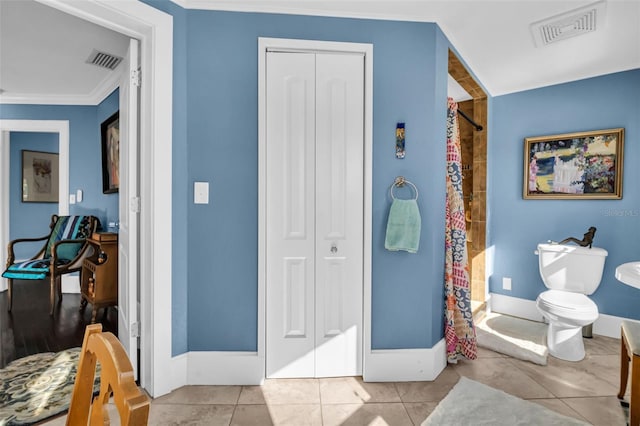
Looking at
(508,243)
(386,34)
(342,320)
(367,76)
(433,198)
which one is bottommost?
(342,320)

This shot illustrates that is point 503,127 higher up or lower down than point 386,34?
lower down

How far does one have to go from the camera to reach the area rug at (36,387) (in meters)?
1.72

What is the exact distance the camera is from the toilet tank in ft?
8.43

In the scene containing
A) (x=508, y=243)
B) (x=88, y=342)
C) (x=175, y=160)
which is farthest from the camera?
(x=508, y=243)

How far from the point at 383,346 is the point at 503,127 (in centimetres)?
261

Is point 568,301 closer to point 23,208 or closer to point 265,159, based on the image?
point 265,159

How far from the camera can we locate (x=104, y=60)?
288cm

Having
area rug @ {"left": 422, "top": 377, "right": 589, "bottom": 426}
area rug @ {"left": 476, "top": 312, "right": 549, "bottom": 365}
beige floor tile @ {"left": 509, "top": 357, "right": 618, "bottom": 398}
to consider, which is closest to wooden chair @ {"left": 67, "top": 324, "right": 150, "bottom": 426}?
area rug @ {"left": 422, "top": 377, "right": 589, "bottom": 426}

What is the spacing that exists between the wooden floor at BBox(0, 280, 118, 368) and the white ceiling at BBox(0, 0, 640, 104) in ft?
7.82

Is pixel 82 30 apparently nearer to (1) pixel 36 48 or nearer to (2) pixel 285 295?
(1) pixel 36 48

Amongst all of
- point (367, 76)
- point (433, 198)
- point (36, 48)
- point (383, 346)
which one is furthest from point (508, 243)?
point (36, 48)

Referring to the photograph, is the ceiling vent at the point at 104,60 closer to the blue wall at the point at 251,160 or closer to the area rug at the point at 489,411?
the blue wall at the point at 251,160

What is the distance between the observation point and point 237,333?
205 centimetres

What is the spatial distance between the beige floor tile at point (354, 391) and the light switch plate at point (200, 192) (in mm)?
1392
